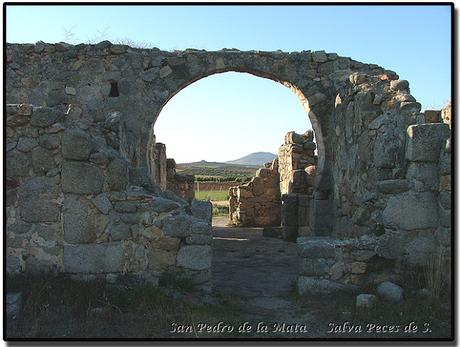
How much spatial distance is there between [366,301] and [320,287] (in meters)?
0.60

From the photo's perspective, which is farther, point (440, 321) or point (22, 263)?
point (22, 263)

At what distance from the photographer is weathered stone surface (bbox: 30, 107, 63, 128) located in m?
4.98

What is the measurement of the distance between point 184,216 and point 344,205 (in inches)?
137

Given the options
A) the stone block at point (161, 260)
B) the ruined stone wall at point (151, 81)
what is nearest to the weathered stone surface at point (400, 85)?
the ruined stone wall at point (151, 81)

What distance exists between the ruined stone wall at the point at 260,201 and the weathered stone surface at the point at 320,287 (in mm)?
8678

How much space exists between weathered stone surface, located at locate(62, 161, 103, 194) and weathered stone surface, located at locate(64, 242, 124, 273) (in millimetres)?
583

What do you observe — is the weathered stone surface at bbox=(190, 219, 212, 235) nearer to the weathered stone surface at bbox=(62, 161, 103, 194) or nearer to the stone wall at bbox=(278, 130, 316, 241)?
the weathered stone surface at bbox=(62, 161, 103, 194)

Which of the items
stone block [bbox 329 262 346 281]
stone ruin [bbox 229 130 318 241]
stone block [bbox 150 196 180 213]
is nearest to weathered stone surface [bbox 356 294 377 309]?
stone block [bbox 329 262 346 281]

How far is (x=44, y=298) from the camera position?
4.57 meters

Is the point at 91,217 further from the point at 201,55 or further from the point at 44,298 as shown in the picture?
the point at 201,55

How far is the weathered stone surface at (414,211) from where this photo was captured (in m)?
5.20

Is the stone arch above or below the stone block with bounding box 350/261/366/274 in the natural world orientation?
above

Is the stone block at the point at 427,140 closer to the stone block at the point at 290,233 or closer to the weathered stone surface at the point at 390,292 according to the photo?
the weathered stone surface at the point at 390,292

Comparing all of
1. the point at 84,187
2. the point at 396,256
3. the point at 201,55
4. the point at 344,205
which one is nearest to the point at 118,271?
the point at 84,187
